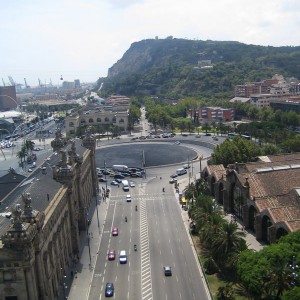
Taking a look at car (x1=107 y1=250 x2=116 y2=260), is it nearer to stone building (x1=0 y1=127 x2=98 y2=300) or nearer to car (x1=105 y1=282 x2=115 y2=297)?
stone building (x1=0 y1=127 x2=98 y2=300)

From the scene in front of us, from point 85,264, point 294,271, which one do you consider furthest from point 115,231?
point 294,271

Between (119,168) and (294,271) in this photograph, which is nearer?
(294,271)

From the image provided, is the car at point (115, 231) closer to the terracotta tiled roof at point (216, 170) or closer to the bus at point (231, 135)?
the terracotta tiled roof at point (216, 170)

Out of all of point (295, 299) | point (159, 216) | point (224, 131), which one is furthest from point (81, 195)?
point (224, 131)

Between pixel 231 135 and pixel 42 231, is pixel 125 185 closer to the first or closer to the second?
pixel 42 231

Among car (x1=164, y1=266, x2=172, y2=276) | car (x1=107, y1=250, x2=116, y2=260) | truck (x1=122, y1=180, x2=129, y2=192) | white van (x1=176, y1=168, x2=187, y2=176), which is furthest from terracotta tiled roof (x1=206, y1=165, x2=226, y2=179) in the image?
car (x1=164, y1=266, x2=172, y2=276)

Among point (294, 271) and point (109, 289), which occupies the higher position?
point (294, 271)

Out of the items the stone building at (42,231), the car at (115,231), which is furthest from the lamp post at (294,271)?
the car at (115,231)

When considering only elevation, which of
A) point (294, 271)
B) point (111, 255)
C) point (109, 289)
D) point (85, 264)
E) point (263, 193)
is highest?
point (294, 271)
